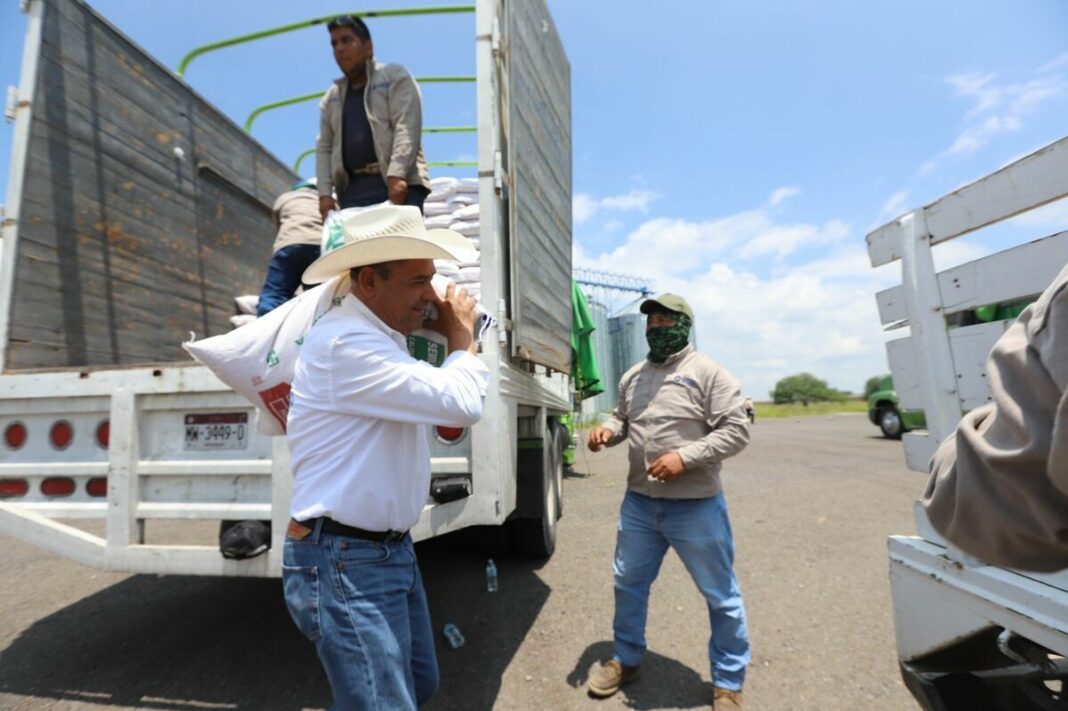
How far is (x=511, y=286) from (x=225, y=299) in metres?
2.92

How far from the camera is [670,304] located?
2979 mm

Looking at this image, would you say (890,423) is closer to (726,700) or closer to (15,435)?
(726,700)

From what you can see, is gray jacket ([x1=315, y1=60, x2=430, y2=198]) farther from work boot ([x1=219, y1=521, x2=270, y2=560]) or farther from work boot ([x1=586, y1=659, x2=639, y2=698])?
work boot ([x1=586, y1=659, x2=639, y2=698])

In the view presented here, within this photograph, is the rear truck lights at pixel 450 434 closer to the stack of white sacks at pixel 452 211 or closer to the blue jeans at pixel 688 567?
the blue jeans at pixel 688 567

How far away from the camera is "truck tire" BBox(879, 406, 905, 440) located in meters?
13.2

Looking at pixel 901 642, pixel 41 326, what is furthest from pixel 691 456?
pixel 41 326

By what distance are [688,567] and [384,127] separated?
2.84 m

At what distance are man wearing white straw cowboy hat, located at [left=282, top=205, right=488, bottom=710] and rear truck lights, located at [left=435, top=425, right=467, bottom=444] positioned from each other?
0.79 m

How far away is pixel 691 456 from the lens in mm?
2600

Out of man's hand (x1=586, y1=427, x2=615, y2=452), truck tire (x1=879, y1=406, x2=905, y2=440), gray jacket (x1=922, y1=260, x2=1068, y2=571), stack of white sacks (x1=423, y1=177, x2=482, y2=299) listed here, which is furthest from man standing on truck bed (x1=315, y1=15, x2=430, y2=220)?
truck tire (x1=879, y1=406, x2=905, y2=440)

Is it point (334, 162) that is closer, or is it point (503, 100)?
point (503, 100)

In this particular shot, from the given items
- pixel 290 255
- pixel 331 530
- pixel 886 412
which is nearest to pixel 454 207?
pixel 290 255

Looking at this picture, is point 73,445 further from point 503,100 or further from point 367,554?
point 503,100

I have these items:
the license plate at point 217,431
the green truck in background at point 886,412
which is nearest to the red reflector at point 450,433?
the license plate at point 217,431
